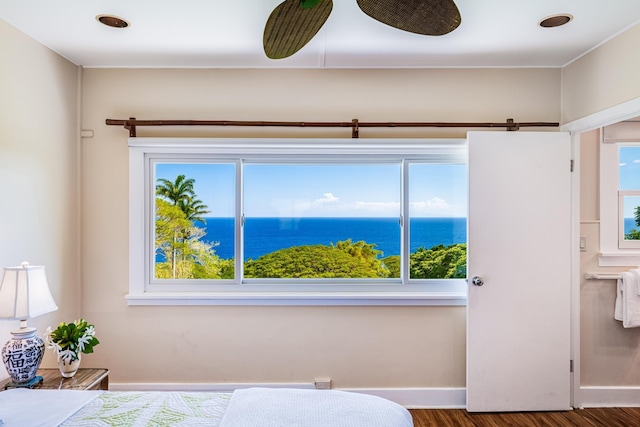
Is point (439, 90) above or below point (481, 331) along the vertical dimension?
above

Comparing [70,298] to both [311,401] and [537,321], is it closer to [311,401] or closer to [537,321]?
[311,401]

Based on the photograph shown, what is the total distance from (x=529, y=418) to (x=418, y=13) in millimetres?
2629

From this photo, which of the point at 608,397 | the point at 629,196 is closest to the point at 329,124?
the point at 629,196

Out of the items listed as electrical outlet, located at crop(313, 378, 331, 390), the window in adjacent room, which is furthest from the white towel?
electrical outlet, located at crop(313, 378, 331, 390)

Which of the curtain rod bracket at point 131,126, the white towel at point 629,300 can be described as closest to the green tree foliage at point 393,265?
the white towel at point 629,300

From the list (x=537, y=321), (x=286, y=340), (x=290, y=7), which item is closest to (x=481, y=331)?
(x=537, y=321)

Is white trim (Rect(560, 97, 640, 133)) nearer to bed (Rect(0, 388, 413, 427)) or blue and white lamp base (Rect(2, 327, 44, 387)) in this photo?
bed (Rect(0, 388, 413, 427))

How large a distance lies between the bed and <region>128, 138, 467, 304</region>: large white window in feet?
4.03

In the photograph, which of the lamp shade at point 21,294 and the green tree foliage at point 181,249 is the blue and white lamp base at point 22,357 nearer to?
the lamp shade at point 21,294

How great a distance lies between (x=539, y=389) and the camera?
269 cm

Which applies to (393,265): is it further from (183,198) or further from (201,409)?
(201,409)

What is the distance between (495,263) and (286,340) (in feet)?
5.01

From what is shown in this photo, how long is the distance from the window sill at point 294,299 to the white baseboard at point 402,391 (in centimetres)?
57

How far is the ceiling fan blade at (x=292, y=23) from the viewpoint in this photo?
4.15ft
